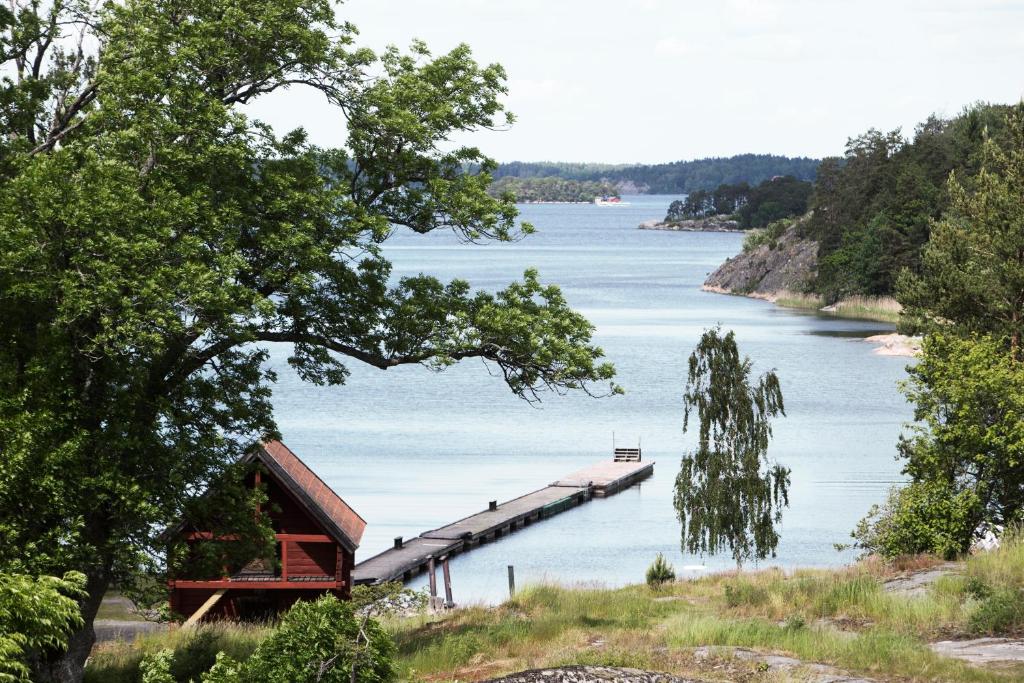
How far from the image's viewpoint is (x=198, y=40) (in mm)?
19953

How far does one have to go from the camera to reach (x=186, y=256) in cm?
1898

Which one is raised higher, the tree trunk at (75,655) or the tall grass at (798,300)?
the tree trunk at (75,655)

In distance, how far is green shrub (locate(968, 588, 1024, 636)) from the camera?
1930 cm

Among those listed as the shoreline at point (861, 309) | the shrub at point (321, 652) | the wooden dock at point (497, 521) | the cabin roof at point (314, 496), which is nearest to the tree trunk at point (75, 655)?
the shrub at point (321, 652)

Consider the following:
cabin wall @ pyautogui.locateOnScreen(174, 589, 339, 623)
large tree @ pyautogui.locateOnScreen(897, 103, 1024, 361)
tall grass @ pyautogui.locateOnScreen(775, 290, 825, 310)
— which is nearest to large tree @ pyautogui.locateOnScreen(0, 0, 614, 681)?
cabin wall @ pyautogui.locateOnScreen(174, 589, 339, 623)

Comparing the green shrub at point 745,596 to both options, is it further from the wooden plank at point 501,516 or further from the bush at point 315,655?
the wooden plank at point 501,516

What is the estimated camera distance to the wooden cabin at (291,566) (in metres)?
35.9

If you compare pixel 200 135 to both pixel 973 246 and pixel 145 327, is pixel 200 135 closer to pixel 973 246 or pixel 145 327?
pixel 145 327

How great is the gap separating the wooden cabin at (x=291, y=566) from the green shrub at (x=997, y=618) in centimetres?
1997

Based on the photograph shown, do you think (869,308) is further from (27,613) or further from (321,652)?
(321,652)

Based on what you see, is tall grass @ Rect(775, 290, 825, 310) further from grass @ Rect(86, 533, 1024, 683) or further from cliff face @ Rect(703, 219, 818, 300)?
grass @ Rect(86, 533, 1024, 683)

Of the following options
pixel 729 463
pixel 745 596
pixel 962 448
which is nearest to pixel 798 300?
pixel 729 463

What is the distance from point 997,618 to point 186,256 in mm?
13644

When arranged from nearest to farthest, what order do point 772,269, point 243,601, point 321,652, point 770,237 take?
1. point 321,652
2. point 243,601
3. point 772,269
4. point 770,237
